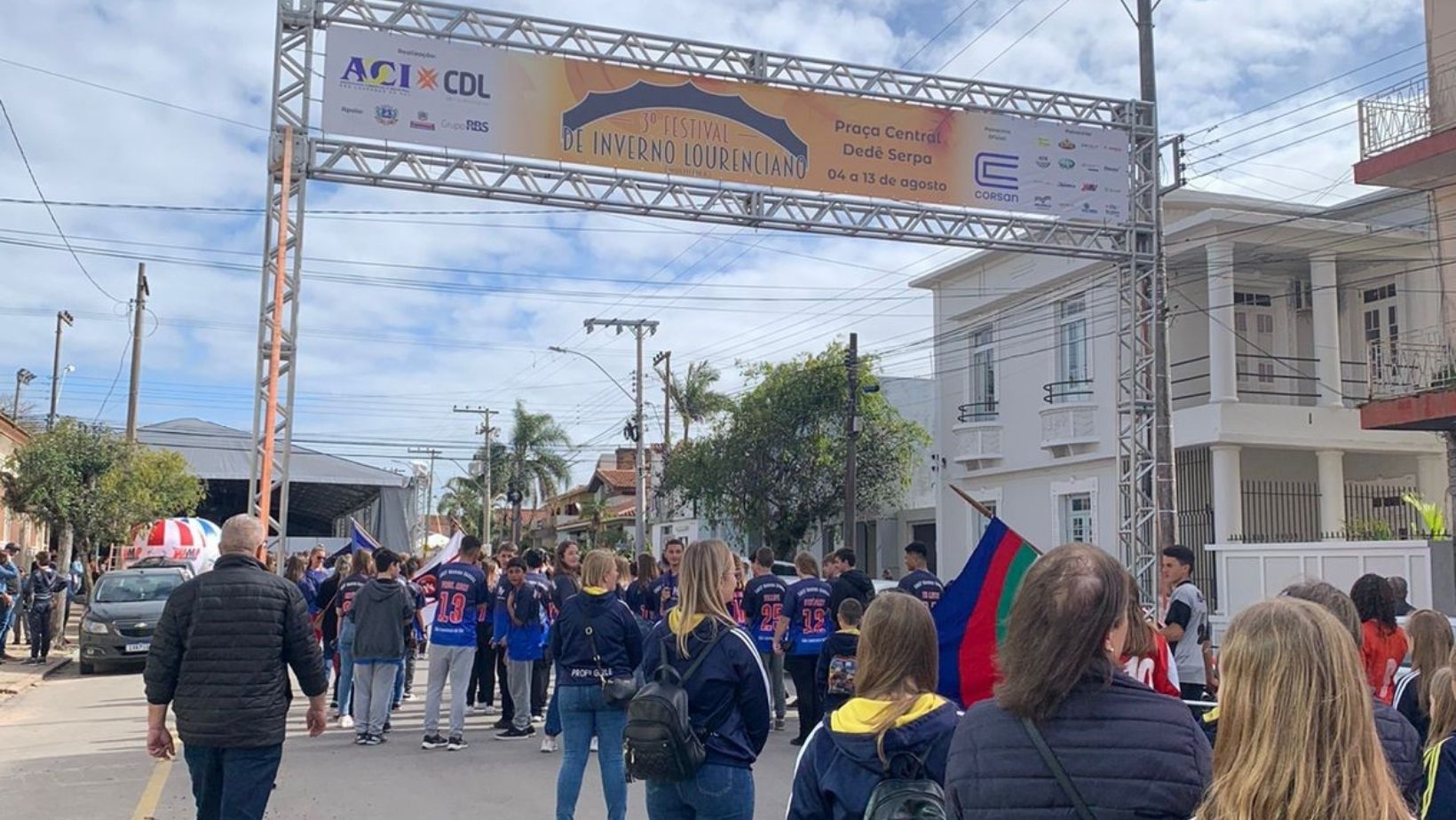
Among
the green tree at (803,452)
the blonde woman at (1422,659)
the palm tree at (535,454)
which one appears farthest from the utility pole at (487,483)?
the blonde woman at (1422,659)

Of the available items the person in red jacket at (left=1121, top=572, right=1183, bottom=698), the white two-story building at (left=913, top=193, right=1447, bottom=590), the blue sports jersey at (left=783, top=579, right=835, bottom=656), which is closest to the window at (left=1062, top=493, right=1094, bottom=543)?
the white two-story building at (left=913, top=193, right=1447, bottom=590)

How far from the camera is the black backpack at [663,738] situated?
189 inches

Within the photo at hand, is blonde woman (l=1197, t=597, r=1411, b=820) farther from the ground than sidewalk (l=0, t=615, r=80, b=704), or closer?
farther from the ground

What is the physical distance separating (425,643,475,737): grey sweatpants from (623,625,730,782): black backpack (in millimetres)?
6834

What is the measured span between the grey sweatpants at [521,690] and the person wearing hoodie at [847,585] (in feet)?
9.78

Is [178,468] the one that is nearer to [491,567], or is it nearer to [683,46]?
[491,567]

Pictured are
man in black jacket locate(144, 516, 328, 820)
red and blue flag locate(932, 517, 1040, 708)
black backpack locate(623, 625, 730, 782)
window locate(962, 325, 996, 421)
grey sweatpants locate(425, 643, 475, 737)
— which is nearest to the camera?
black backpack locate(623, 625, 730, 782)

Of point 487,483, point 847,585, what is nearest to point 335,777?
point 847,585

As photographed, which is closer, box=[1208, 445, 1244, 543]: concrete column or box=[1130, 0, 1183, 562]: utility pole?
box=[1130, 0, 1183, 562]: utility pole

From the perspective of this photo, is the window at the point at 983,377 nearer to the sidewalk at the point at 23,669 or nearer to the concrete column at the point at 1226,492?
the concrete column at the point at 1226,492

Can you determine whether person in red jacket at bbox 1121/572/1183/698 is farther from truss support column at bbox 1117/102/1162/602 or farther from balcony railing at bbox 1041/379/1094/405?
balcony railing at bbox 1041/379/1094/405

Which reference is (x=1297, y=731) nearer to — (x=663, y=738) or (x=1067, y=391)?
(x=663, y=738)

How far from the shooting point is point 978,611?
6.44 meters

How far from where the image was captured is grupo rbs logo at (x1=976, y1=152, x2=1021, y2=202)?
1530 cm
